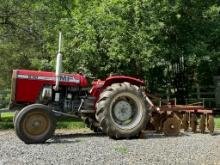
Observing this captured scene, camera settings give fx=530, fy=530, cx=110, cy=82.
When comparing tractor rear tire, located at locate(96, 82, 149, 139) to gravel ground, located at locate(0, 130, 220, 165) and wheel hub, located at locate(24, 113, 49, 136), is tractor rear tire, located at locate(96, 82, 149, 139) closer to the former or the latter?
gravel ground, located at locate(0, 130, 220, 165)

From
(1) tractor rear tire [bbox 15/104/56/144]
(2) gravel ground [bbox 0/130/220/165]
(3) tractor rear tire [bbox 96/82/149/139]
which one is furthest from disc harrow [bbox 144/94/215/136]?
(1) tractor rear tire [bbox 15/104/56/144]

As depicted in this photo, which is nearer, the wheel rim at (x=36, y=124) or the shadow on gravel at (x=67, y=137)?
the wheel rim at (x=36, y=124)

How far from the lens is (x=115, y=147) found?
11.7 metres

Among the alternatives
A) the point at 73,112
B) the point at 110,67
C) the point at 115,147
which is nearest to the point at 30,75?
the point at 73,112

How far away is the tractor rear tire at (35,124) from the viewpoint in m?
12.9

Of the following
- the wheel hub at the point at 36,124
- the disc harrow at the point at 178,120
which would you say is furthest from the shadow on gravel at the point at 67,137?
the disc harrow at the point at 178,120

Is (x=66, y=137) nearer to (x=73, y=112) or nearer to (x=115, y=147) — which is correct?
(x=73, y=112)

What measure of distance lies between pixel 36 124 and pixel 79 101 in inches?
69.4

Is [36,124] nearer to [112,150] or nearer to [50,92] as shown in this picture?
[50,92]

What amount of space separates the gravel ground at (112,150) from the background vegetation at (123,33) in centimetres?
709

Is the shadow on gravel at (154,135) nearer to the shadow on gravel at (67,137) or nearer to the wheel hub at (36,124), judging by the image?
the shadow on gravel at (67,137)

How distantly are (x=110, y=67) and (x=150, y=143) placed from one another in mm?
9322

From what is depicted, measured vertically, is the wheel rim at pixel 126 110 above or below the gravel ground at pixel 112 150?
above

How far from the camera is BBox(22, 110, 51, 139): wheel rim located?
42.7ft
